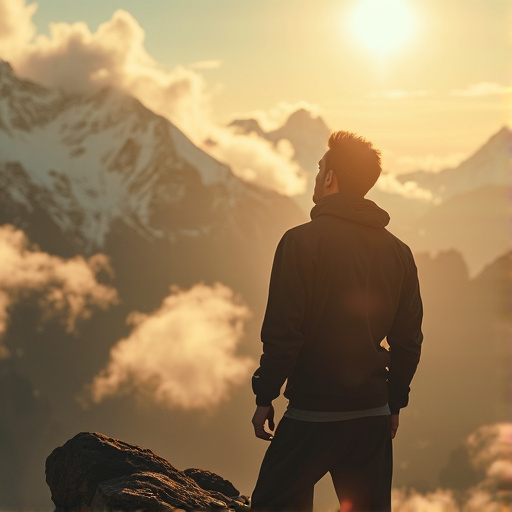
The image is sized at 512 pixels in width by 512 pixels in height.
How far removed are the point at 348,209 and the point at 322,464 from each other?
5.98ft

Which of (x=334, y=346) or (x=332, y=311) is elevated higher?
(x=332, y=311)

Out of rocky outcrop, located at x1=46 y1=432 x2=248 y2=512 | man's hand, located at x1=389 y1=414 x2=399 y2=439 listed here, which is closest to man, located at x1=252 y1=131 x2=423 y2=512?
man's hand, located at x1=389 y1=414 x2=399 y2=439

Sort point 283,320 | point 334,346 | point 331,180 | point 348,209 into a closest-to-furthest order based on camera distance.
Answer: point 283,320 → point 334,346 → point 348,209 → point 331,180

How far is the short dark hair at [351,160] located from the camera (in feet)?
18.2

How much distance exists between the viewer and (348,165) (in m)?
5.57

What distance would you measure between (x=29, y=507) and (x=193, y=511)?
167 centimetres

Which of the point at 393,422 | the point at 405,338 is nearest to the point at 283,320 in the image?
the point at 405,338

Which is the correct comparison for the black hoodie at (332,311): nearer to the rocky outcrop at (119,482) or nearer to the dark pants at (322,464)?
the dark pants at (322,464)

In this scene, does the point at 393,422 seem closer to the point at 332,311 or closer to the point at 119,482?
the point at 332,311

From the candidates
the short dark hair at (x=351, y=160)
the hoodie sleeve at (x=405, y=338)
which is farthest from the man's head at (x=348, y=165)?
the hoodie sleeve at (x=405, y=338)

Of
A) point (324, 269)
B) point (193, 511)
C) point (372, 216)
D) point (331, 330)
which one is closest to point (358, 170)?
point (372, 216)

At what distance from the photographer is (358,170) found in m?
5.57

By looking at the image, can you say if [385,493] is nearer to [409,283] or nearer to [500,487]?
[409,283]

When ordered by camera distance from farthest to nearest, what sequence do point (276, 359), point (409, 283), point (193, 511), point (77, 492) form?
1. point (77, 492)
2. point (193, 511)
3. point (409, 283)
4. point (276, 359)
